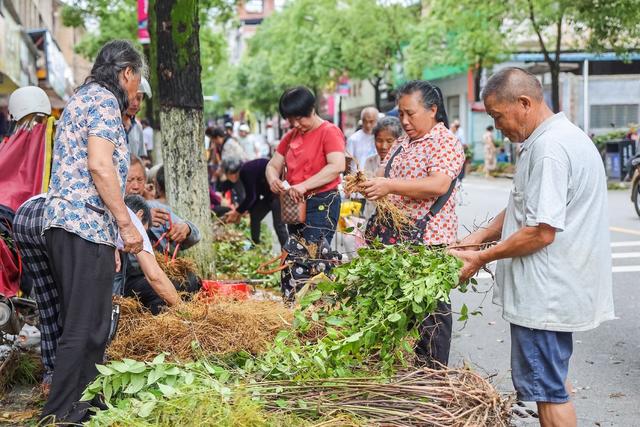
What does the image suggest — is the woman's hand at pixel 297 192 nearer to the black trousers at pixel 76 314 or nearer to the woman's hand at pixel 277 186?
the woman's hand at pixel 277 186

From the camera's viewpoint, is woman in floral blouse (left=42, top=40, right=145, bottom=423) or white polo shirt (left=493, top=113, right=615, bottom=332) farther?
woman in floral blouse (left=42, top=40, right=145, bottom=423)

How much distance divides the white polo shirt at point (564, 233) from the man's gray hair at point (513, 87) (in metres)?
0.14

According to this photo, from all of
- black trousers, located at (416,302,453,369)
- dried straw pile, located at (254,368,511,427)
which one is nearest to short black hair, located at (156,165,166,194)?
black trousers, located at (416,302,453,369)

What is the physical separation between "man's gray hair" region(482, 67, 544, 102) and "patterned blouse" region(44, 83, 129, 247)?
184cm

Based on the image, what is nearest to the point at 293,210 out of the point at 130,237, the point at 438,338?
the point at 438,338

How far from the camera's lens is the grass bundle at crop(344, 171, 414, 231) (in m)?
4.89

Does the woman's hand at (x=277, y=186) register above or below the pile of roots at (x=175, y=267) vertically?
above

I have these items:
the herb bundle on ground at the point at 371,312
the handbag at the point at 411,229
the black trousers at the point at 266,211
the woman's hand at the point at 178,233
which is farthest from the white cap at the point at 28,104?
the black trousers at the point at 266,211

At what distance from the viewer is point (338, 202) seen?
7.17 meters

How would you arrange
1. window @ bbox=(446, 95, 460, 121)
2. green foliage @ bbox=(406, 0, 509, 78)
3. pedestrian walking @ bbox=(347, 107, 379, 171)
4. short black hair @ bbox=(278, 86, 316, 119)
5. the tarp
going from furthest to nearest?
window @ bbox=(446, 95, 460, 121), green foliage @ bbox=(406, 0, 509, 78), pedestrian walking @ bbox=(347, 107, 379, 171), short black hair @ bbox=(278, 86, 316, 119), the tarp

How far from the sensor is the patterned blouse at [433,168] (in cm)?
500

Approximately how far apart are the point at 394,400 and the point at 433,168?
4.99ft

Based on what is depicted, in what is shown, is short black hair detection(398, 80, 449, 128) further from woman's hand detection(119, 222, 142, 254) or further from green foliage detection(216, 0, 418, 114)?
green foliage detection(216, 0, 418, 114)

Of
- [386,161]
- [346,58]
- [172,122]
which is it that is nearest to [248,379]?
[386,161]
